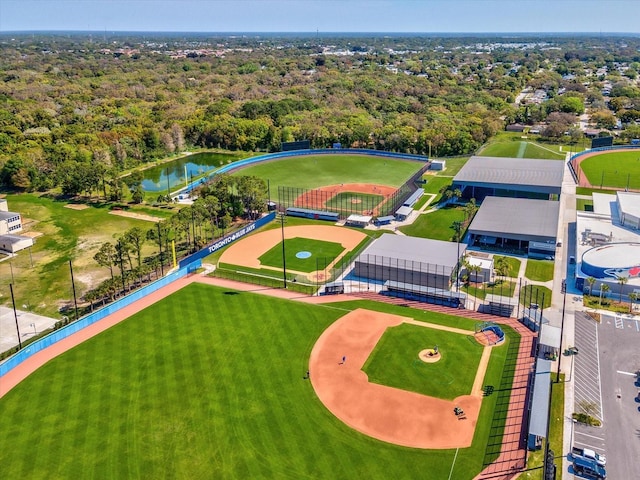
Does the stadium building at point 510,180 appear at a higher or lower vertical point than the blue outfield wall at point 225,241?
higher

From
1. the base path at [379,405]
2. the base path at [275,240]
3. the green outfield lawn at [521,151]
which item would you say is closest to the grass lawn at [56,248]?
the base path at [275,240]

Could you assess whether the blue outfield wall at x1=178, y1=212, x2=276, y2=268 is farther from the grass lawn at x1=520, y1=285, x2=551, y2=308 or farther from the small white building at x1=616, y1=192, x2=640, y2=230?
the small white building at x1=616, y1=192, x2=640, y2=230

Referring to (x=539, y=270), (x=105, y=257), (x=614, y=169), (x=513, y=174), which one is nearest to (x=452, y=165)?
(x=513, y=174)

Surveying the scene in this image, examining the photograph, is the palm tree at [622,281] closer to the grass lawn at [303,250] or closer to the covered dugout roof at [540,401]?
the covered dugout roof at [540,401]

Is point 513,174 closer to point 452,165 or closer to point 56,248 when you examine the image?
point 452,165

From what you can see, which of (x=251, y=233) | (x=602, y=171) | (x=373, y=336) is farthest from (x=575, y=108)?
(x=373, y=336)

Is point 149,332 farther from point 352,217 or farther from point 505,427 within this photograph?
point 352,217
